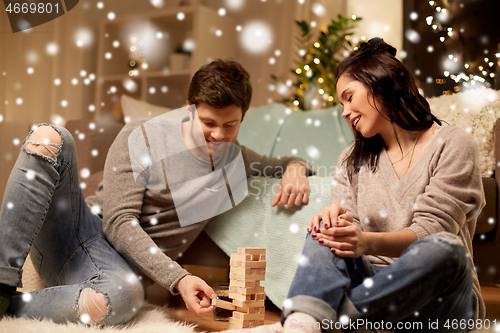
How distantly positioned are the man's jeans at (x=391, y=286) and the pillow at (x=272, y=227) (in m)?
0.30

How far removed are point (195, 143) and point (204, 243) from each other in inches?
12.1

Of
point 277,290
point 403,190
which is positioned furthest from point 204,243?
point 403,190

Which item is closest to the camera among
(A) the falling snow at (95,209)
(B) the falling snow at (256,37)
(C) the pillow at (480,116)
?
(A) the falling snow at (95,209)

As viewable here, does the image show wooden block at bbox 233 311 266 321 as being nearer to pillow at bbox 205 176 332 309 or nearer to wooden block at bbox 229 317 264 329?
wooden block at bbox 229 317 264 329

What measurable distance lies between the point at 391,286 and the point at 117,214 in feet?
2.11

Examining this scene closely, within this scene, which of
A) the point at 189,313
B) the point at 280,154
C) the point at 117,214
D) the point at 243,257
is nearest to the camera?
the point at 243,257

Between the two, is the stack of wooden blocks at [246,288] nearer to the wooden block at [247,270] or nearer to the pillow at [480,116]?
the wooden block at [247,270]

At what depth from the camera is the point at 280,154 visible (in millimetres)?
1732

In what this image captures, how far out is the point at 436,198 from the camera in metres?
0.81

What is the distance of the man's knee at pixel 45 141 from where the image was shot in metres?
0.91

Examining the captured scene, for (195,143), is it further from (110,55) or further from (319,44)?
(110,55)

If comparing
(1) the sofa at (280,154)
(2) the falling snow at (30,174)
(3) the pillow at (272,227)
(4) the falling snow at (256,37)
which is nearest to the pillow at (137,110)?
(1) the sofa at (280,154)

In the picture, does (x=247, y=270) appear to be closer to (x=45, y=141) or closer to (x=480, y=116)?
(x=45, y=141)

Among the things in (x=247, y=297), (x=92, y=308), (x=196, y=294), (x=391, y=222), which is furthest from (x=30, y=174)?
(x=391, y=222)
